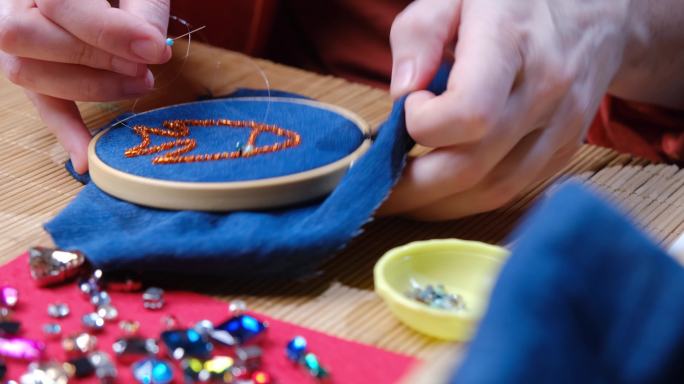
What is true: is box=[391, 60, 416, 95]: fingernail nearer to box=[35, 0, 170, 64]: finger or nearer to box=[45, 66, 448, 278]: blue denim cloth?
box=[45, 66, 448, 278]: blue denim cloth

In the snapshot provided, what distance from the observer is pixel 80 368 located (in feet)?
1.73

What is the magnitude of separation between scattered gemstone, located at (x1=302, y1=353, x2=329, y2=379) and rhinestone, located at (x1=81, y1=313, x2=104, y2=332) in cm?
14

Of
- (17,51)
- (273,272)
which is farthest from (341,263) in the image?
(17,51)

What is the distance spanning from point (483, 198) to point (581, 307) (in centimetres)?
37

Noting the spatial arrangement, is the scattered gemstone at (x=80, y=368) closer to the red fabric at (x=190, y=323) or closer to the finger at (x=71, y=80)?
the red fabric at (x=190, y=323)

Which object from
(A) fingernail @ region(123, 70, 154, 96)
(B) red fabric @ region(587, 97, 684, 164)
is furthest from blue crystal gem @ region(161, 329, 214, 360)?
(B) red fabric @ region(587, 97, 684, 164)

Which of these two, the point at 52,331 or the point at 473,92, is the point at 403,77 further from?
the point at 52,331

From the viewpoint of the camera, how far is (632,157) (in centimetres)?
87

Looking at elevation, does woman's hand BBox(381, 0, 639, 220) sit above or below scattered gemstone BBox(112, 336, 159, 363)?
above

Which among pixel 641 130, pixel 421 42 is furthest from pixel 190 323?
pixel 641 130

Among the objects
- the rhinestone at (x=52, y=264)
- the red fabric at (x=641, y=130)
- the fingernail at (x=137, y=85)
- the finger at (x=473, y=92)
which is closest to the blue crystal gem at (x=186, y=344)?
the rhinestone at (x=52, y=264)

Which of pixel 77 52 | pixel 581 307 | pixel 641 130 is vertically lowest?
pixel 641 130

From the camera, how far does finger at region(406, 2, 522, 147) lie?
624 millimetres

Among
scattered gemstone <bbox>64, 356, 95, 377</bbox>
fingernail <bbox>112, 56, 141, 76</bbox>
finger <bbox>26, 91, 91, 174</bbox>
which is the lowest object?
finger <bbox>26, 91, 91, 174</bbox>
